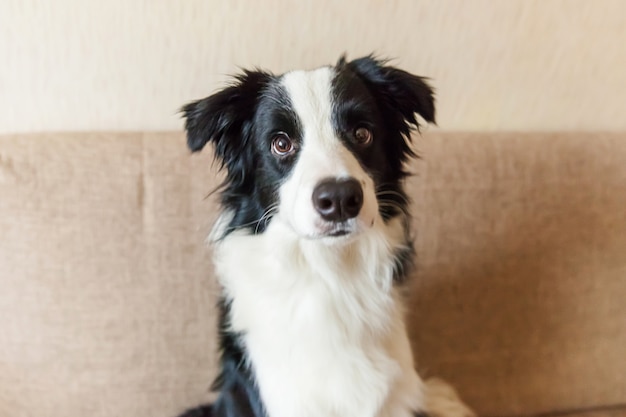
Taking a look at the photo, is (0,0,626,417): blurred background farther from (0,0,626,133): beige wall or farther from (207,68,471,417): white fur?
(207,68,471,417): white fur

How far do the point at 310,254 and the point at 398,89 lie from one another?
0.39 m

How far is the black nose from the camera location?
1087 mm

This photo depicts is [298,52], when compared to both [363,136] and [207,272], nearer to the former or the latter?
[363,136]

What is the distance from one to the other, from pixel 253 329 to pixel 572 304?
0.93 meters

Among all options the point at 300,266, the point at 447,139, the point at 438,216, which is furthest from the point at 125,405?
the point at 447,139

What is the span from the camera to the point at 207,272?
1.60 metres

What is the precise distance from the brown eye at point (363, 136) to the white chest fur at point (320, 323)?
0.18 m

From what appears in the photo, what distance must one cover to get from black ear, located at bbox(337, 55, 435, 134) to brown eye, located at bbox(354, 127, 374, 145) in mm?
101

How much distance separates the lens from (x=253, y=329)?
1317mm

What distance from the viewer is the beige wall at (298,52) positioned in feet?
5.26

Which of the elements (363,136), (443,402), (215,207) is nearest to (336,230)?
(363,136)

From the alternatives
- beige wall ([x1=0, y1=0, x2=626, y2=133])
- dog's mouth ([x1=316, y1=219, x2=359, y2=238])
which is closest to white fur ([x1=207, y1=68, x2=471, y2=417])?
dog's mouth ([x1=316, y1=219, x2=359, y2=238])

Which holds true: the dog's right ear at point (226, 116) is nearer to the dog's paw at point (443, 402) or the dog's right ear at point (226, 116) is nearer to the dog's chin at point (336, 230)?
the dog's chin at point (336, 230)

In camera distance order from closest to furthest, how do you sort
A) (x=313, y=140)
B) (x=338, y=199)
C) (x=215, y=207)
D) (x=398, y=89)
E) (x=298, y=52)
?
(x=338, y=199), (x=313, y=140), (x=398, y=89), (x=215, y=207), (x=298, y=52)
